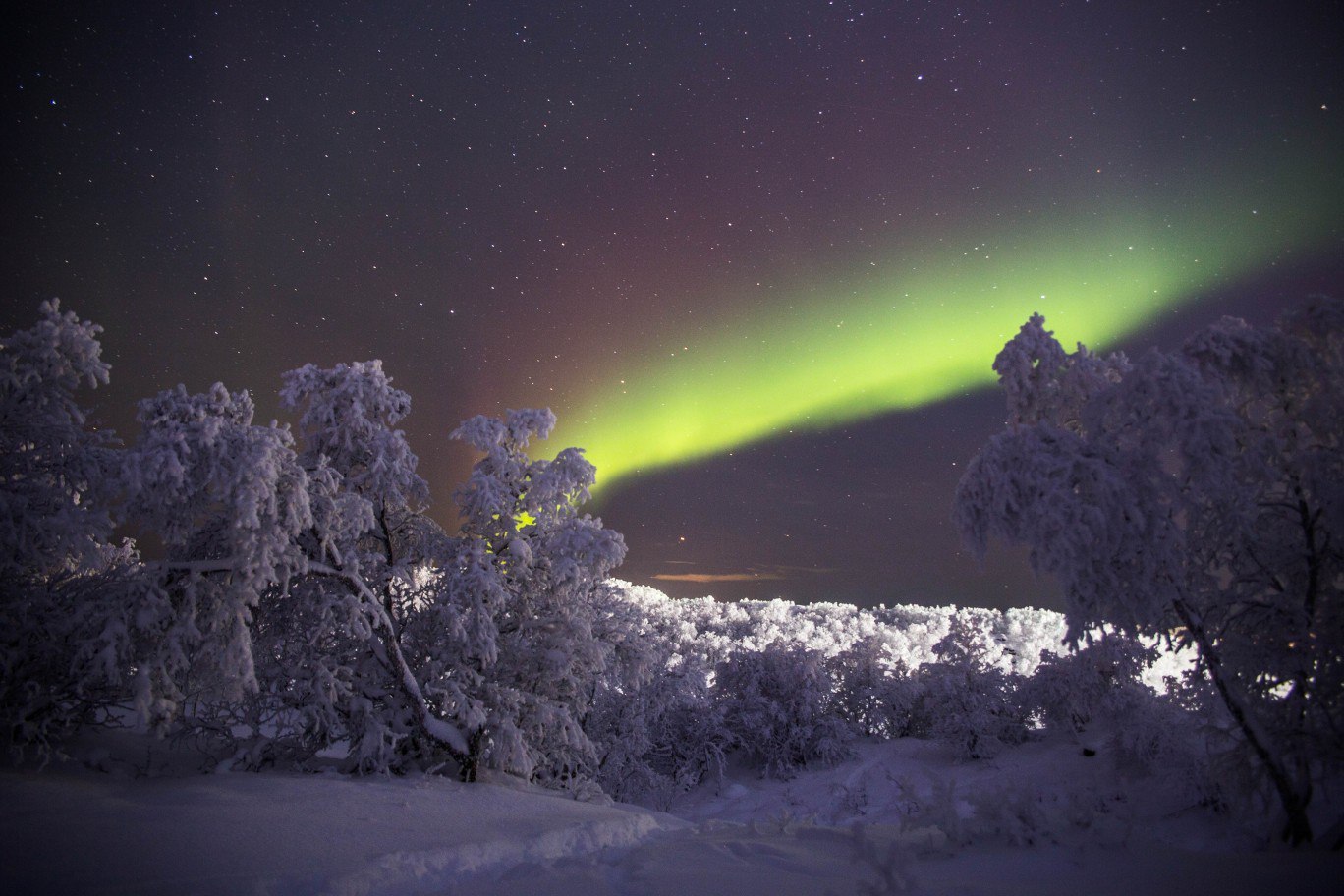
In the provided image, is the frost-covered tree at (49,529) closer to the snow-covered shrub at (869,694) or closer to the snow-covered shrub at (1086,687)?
the snow-covered shrub at (1086,687)

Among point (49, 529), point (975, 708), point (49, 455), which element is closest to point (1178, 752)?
point (975, 708)

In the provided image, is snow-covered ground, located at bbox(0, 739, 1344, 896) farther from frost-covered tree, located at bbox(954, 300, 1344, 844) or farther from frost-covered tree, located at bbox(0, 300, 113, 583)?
frost-covered tree, located at bbox(0, 300, 113, 583)

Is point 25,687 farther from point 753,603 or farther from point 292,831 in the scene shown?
point 753,603

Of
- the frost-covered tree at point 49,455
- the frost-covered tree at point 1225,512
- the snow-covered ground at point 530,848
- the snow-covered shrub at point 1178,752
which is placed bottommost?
the snow-covered shrub at point 1178,752

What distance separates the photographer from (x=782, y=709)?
2644cm

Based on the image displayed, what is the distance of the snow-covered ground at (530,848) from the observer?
18.1ft

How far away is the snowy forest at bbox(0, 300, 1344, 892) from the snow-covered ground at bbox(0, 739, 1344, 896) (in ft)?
1.07

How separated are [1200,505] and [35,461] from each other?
16.4m

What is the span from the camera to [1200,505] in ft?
24.8

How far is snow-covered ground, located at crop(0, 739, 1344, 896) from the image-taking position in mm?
5531

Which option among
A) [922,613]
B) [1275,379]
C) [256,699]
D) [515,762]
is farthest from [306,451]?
[922,613]

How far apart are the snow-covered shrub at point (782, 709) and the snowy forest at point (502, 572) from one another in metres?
11.1

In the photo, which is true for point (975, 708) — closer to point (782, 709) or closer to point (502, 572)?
point (782, 709)

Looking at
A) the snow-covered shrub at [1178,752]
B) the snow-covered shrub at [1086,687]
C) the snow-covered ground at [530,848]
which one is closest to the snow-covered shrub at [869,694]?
the snow-covered shrub at [1086,687]
